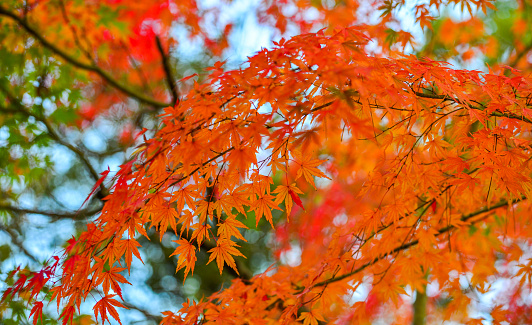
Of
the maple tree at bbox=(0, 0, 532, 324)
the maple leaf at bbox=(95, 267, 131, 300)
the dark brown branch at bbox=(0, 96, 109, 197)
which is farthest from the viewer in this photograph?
the dark brown branch at bbox=(0, 96, 109, 197)

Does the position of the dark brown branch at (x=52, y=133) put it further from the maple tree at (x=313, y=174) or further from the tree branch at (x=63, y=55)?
the tree branch at (x=63, y=55)

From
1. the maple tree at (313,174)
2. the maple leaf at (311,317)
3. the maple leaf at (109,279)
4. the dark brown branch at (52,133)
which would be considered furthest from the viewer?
the dark brown branch at (52,133)

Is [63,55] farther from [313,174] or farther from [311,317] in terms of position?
[311,317]

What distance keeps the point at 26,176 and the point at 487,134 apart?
370 centimetres

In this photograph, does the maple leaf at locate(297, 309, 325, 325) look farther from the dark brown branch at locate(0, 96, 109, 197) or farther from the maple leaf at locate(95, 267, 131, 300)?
the dark brown branch at locate(0, 96, 109, 197)

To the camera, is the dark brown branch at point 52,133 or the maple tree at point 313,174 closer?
the maple tree at point 313,174

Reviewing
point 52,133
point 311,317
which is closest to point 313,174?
point 311,317

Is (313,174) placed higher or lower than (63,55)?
lower

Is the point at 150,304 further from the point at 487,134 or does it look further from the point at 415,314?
the point at 487,134

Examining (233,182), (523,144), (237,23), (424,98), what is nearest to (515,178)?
(523,144)

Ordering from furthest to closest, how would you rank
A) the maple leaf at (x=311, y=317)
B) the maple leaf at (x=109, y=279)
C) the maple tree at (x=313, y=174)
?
1. the maple leaf at (x=311, y=317)
2. the maple leaf at (x=109, y=279)
3. the maple tree at (x=313, y=174)

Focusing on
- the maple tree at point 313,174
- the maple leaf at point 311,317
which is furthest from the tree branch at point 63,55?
the maple leaf at point 311,317

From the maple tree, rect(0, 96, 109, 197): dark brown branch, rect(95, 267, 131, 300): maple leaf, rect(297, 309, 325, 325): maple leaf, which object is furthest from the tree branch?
rect(297, 309, 325, 325): maple leaf

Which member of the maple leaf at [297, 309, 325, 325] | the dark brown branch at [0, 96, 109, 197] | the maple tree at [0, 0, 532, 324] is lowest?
the maple leaf at [297, 309, 325, 325]
